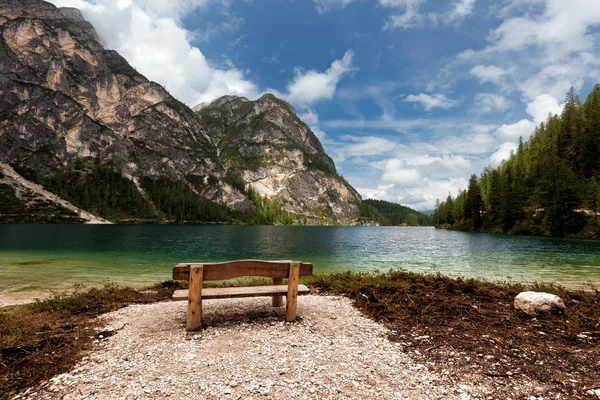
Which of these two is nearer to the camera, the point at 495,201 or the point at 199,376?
the point at 199,376

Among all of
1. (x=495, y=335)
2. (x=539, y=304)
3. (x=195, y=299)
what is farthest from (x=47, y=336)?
(x=539, y=304)

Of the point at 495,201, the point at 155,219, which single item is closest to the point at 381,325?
the point at 495,201

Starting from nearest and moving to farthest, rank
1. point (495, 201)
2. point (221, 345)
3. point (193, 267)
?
point (221, 345) → point (193, 267) → point (495, 201)

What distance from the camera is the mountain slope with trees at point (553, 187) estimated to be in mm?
72438

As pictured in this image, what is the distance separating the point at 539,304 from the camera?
852 centimetres

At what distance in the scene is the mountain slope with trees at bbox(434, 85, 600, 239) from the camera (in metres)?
72.4

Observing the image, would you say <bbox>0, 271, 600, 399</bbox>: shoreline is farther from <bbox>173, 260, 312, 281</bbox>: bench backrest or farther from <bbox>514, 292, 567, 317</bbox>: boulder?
<bbox>173, 260, 312, 281</bbox>: bench backrest

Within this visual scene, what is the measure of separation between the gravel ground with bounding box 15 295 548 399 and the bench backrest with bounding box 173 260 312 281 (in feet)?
4.65

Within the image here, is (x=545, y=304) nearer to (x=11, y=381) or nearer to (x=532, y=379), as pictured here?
(x=532, y=379)

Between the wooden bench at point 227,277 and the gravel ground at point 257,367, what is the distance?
0.59 m

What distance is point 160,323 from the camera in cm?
838

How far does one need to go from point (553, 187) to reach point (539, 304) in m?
94.3

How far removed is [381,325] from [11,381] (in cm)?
826

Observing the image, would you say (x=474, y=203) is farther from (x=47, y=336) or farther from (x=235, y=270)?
(x=47, y=336)
